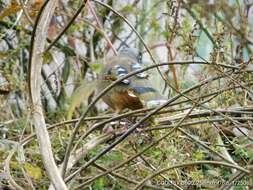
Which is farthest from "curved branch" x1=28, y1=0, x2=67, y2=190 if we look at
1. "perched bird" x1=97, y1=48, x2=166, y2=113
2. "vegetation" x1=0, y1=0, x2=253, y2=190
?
"perched bird" x1=97, y1=48, x2=166, y2=113

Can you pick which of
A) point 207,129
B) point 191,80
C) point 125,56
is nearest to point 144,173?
point 207,129

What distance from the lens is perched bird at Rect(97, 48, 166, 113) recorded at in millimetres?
2244

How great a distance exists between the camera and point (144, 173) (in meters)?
2.59

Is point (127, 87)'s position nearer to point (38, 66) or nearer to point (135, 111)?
point (135, 111)

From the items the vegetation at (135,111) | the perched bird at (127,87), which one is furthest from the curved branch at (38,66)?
the perched bird at (127,87)

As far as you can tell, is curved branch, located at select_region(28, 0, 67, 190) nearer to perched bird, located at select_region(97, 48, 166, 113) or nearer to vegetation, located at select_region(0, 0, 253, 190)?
vegetation, located at select_region(0, 0, 253, 190)

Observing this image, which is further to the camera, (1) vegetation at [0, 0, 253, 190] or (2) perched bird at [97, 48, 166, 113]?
(2) perched bird at [97, 48, 166, 113]

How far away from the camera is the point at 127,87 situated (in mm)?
2279

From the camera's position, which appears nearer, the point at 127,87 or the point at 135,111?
the point at 135,111

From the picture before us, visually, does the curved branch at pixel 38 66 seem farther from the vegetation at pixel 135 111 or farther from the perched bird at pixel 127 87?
the perched bird at pixel 127 87

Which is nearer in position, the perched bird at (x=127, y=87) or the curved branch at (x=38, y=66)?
the curved branch at (x=38, y=66)

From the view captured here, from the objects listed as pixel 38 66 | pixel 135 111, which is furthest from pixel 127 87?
pixel 38 66

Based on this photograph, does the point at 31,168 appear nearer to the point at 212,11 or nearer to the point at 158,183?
the point at 158,183

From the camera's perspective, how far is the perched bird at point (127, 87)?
224cm
